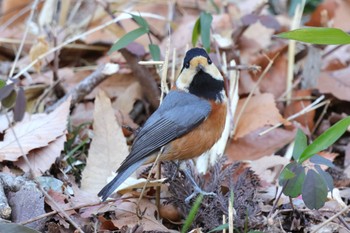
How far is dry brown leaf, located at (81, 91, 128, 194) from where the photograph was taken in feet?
9.87

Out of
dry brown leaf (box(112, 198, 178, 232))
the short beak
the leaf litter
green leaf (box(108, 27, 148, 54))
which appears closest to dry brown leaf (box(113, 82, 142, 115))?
the leaf litter

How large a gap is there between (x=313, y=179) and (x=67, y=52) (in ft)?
7.90

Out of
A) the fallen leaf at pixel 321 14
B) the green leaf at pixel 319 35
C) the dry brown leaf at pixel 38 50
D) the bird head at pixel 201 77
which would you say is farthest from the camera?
the fallen leaf at pixel 321 14

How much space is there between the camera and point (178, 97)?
299 cm

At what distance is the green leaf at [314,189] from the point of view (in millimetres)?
2342

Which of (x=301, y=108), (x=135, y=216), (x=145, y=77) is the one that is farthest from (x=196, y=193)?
(x=301, y=108)

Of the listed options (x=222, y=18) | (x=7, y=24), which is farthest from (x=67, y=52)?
(x=222, y=18)

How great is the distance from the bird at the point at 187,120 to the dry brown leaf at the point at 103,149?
26 cm

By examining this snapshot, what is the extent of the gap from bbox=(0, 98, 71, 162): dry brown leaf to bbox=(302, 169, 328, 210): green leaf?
4.23 feet

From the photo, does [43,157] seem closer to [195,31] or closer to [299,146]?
[195,31]

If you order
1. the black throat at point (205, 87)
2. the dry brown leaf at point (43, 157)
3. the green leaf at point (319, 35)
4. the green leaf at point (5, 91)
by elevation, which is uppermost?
the green leaf at point (319, 35)

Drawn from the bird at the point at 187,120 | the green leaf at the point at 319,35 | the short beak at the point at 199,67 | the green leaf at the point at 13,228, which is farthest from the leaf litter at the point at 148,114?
the green leaf at the point at 319,35

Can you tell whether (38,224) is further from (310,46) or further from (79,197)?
(310,46)

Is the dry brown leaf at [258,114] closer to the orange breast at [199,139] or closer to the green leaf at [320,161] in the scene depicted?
the orange breast at [199,139]
